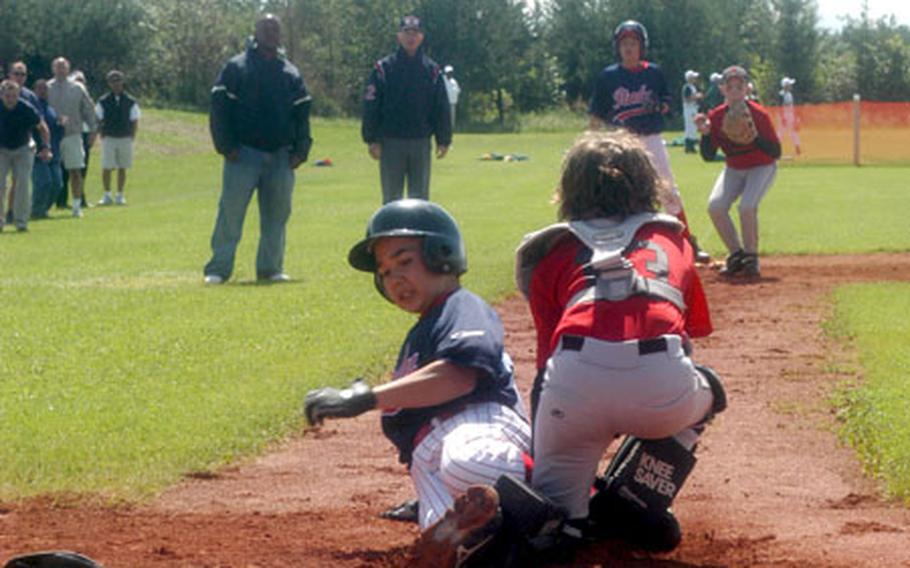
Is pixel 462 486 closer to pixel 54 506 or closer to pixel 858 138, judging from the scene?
pixel 54 506

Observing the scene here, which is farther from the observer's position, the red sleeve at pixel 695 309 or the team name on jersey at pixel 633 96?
the team name on jersey at pixel 633 96

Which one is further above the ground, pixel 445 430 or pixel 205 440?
pixel 445 430

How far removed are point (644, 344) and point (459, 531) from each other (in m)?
0.88

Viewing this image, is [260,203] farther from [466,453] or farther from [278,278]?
[466,453]

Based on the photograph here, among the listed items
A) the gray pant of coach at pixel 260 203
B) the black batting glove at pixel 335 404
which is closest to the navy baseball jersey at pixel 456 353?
the black batting glove at pixel 335 404

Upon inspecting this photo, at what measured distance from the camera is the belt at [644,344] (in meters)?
5.17

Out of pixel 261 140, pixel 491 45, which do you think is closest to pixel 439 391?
pixel 261 140

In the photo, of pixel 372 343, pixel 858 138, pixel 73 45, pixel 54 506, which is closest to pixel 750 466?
pixel 54 506

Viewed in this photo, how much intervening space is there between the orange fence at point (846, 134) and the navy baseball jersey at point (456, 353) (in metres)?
37.5

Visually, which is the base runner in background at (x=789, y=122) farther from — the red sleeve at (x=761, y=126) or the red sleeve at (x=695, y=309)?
the red sleeve at (x=695, y=309)

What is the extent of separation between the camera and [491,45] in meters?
71.2

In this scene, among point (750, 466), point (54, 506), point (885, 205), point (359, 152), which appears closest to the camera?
point (54, 506)

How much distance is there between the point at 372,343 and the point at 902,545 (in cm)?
531

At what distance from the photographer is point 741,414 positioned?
8.41 m
